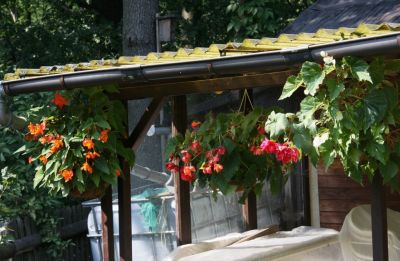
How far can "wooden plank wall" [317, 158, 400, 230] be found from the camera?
820 centimetres

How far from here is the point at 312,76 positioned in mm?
4184

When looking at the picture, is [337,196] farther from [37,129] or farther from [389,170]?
[389,170]

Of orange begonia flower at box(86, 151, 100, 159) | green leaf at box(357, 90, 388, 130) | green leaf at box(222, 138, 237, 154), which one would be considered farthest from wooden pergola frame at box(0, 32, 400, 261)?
orange begonia flower at box(86, 151, 100, 159)

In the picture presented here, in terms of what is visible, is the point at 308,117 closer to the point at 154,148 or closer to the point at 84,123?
the point at 84,123

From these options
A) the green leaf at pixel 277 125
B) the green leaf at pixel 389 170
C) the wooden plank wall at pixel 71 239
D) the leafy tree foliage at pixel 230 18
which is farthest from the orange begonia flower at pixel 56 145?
the leafy tree foliage at pixel 230 18

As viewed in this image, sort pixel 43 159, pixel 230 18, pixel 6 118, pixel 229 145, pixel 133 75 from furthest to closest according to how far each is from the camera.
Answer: pixel 230 18 → pixel 6 118 → pixel 43 159 → pixel 229 145 → pixel 133 75

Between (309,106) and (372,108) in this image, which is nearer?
(372,108)

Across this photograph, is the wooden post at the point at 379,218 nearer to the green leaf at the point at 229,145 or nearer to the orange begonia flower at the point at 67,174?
the green leaf at the point at 229,145

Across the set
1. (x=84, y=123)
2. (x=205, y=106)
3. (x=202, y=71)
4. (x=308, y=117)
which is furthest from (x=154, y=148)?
(x=308, y=117)

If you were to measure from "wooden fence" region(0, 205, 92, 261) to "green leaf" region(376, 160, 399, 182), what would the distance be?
16.8ft

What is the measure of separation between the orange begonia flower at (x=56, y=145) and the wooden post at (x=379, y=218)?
91.9 inches

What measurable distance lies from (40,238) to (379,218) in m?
5.76

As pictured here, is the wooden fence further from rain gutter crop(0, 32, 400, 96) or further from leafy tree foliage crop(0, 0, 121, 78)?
rain gutter crop(0, 32, 400, 96)

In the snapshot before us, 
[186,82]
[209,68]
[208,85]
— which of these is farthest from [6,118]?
[209,68]
